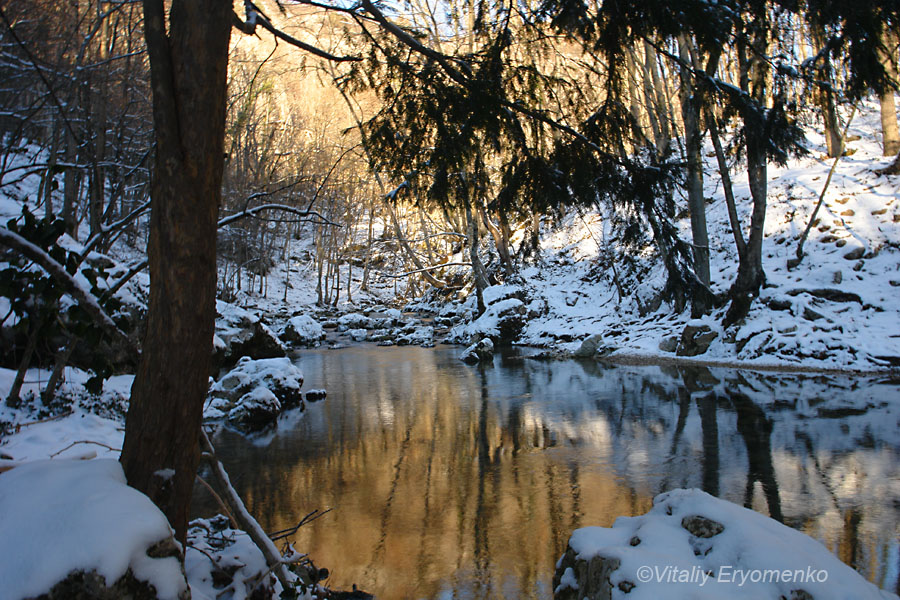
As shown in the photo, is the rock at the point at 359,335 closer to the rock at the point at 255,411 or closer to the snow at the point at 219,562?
the rock at the point at 255,411

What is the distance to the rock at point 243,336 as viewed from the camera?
15566mm

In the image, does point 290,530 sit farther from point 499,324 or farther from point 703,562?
point 499,324

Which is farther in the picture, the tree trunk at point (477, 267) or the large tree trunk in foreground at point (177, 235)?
the tree trunk at point (477, 267)

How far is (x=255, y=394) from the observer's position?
A: 1042 cm

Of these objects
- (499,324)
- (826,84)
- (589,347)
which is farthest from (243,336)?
(826,84)

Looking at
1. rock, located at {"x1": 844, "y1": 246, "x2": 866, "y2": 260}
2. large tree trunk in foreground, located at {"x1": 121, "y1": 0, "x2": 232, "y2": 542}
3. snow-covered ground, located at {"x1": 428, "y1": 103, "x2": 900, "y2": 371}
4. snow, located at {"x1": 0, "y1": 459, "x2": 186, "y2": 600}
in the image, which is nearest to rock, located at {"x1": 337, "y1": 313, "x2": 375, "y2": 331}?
snow-covered ground, located at {"x1": 428, "y1": 103, "x2": 900, "y2": 371}

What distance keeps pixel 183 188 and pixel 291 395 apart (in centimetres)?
955

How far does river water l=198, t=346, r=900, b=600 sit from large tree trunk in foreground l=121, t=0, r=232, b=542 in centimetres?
230

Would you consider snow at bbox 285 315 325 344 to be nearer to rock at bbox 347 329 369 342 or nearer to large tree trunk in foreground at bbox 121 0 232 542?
rock at bbox 347 329 369 342

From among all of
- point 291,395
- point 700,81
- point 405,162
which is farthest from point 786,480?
point 291,395

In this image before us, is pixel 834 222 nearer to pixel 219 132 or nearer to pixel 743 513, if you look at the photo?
pixel 743 513

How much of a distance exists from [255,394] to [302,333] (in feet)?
40.8

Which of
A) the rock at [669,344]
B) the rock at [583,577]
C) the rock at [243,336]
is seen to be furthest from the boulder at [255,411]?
the rock at [669,344]

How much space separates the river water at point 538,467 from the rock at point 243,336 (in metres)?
4.49
